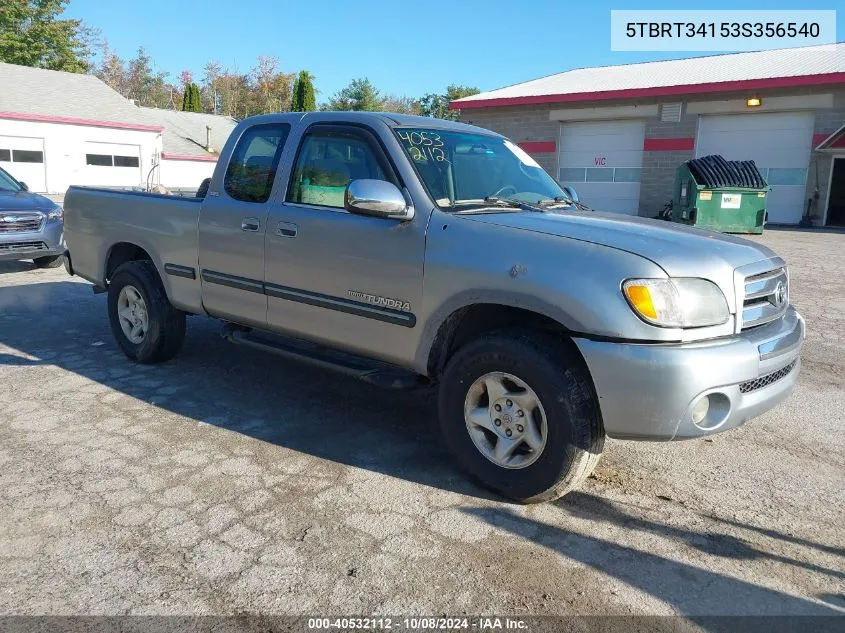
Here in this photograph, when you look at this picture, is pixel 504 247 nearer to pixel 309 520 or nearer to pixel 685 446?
pixel 309 520

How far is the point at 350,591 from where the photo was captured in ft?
8.82

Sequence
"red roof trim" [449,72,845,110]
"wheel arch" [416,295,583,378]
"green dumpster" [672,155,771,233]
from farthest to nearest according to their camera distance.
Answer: "red roof trim" [449,72,845,110], "green dumpster" [672,155,771,233], "wheel arch" [416,295,583,378]

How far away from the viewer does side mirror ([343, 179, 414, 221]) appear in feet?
11.7

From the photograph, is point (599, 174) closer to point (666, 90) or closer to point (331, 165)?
point (666, 90)

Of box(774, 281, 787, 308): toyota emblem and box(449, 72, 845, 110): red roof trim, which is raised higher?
box(449, 72, 845, 110): red roof trim

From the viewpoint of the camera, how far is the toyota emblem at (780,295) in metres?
3.46

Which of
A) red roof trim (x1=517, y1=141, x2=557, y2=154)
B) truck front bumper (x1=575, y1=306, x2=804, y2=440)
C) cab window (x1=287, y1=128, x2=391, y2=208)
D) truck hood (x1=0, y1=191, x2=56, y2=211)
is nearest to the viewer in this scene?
truck front bumper (x1=575, y1=306, x2=804, y2=440)

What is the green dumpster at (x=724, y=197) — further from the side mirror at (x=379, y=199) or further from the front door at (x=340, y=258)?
the side mirror at (x=379, y=199)

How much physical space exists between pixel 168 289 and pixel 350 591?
3319 mm

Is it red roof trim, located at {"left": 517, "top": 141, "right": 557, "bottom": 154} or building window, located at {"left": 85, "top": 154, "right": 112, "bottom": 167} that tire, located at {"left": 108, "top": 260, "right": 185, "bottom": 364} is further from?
building window, located at {"left": 85, "top": 154, "right": 112, "bottom": 167}

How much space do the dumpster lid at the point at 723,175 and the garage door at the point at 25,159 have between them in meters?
27.4

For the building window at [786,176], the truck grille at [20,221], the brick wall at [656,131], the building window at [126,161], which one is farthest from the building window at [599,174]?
the building window at [126,161]

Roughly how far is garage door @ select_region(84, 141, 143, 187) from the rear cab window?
31.2m

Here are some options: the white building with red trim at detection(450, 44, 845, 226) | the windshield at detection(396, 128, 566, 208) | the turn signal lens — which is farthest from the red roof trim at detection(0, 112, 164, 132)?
the turn signal lens
